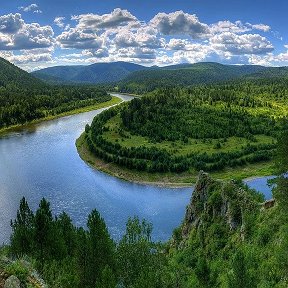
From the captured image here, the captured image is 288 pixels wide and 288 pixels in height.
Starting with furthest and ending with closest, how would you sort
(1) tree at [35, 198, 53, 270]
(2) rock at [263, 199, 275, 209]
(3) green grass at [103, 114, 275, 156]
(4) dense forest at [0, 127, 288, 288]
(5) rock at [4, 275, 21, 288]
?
(3) green grass at [103, 114, 275, 156], (1) tree at [35, 198, 53, 270], (2) rock at [263, 199, 275, 209], (4) dense forest at [0, 127, 288, 288], (5) rock at [4, 275, 21, 288]

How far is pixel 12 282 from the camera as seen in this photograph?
20.9m

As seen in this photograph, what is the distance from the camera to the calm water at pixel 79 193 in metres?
113

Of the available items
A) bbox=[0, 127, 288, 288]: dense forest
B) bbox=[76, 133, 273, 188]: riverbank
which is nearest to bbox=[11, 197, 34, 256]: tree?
bbox=[0, 127, 288, 288]: dense forest

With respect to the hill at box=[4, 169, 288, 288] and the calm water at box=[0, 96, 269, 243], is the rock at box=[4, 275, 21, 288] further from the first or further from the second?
the calm water at box=[0, 96, 269, 243]

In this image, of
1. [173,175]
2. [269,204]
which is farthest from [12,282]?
[173,175]

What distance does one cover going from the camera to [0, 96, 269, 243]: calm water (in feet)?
369

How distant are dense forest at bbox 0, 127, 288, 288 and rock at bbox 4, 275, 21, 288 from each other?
14.4 metres

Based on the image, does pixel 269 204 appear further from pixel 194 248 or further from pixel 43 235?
pixel 43 235

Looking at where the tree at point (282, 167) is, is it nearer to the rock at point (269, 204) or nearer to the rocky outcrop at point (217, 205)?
the rock at point (269, 204)

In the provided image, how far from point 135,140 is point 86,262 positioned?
140 metres

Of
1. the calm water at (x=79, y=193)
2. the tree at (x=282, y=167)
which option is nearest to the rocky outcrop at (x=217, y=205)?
the tree at (x=282, y=167)

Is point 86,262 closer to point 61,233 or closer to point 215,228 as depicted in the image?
point 61,233

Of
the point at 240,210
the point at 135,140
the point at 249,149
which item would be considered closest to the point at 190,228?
the point at 240,210

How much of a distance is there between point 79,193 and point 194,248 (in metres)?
68.2
